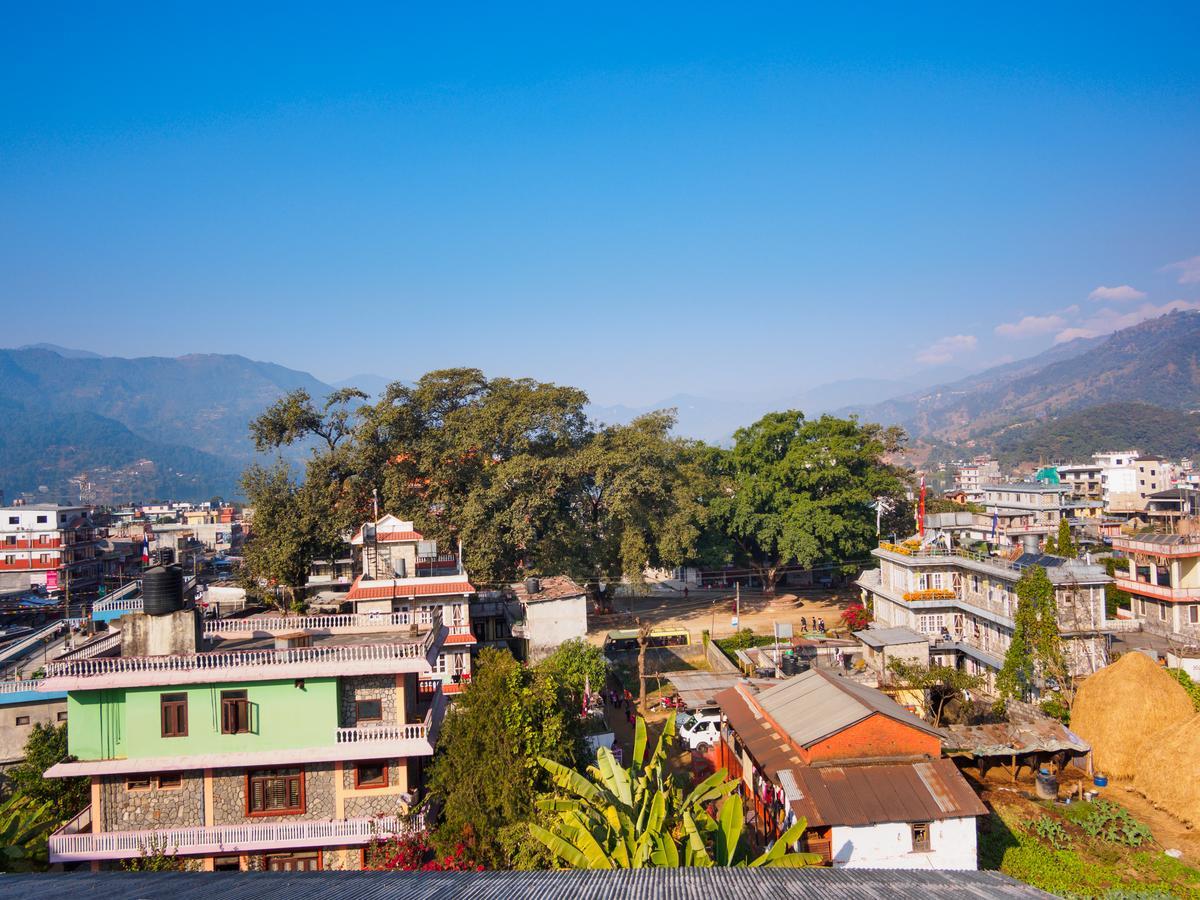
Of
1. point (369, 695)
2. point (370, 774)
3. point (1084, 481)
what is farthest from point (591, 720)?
point (1084, 481)

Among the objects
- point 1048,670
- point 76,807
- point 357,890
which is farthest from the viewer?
point 1048,670

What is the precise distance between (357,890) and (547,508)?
1205 inches

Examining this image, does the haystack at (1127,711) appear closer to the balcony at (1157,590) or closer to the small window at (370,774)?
the balcony at (1157,590)

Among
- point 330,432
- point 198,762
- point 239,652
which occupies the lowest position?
point 198,762

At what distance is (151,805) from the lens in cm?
1558

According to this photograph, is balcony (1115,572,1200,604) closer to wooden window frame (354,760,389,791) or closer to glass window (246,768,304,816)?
wooden window frame (354,760,389,791)

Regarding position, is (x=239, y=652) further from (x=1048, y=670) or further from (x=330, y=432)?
(x=330, y=432)

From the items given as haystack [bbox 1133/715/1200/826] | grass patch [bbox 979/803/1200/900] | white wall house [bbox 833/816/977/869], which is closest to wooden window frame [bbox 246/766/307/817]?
white wall house [bbox 833/816/977/869]

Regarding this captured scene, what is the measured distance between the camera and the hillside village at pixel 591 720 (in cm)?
1522

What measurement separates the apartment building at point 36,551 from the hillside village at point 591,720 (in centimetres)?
2573

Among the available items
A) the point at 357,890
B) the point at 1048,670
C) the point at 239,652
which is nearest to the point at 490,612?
the point at 239,652

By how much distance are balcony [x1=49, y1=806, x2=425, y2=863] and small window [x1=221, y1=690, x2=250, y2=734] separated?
1.86 meters

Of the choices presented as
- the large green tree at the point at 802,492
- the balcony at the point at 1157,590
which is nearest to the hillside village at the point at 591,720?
the balcony at the point at 1157,590

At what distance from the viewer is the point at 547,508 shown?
3938 centimetres
